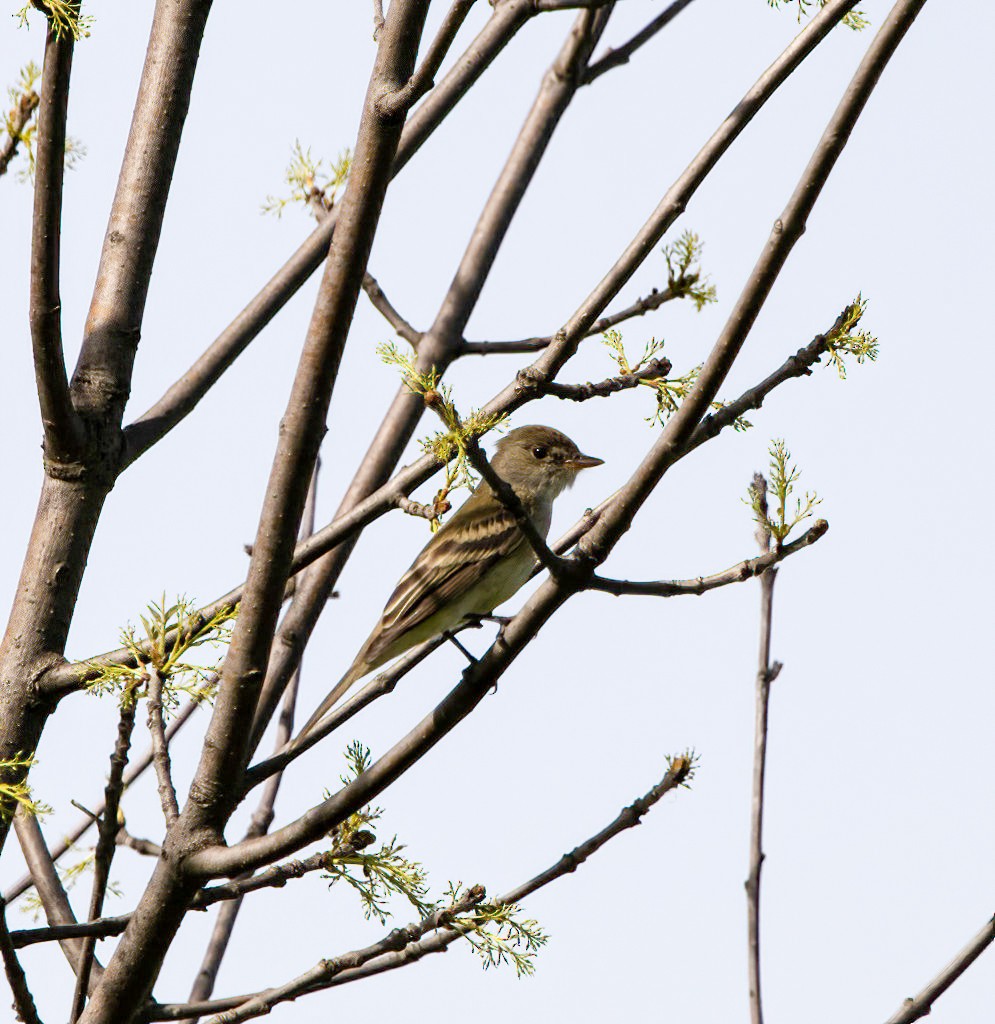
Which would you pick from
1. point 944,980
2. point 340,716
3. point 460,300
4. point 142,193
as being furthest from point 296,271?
point 944,980

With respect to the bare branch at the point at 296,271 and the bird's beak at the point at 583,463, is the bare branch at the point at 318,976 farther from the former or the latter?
the bird's beak at the point at 583,463

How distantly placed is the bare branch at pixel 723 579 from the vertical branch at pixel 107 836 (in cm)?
128

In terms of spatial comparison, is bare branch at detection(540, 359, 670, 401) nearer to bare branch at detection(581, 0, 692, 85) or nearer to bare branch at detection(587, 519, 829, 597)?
bare branch at detection(587, 519, 829, 597)

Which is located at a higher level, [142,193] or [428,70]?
[142,193]

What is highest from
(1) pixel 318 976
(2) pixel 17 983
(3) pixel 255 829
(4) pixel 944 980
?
(3) pixel 255 829

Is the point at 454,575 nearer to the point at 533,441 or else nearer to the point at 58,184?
the point at 533,441

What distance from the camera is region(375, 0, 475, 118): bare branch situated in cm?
323

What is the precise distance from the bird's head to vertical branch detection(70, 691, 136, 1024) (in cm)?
470

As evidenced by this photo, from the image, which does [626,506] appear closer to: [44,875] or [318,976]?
[318,976]

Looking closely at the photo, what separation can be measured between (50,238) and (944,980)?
3.16 meters

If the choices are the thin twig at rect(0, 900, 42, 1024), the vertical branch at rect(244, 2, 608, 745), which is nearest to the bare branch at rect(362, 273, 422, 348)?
the vertical branch at rect(244, 2, 608, 745)

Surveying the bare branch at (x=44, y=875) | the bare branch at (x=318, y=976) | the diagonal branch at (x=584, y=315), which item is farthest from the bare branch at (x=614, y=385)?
the bare branch at (x=44, y=875)

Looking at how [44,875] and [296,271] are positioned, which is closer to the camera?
[44,875]

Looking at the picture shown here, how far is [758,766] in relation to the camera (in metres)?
4.59
